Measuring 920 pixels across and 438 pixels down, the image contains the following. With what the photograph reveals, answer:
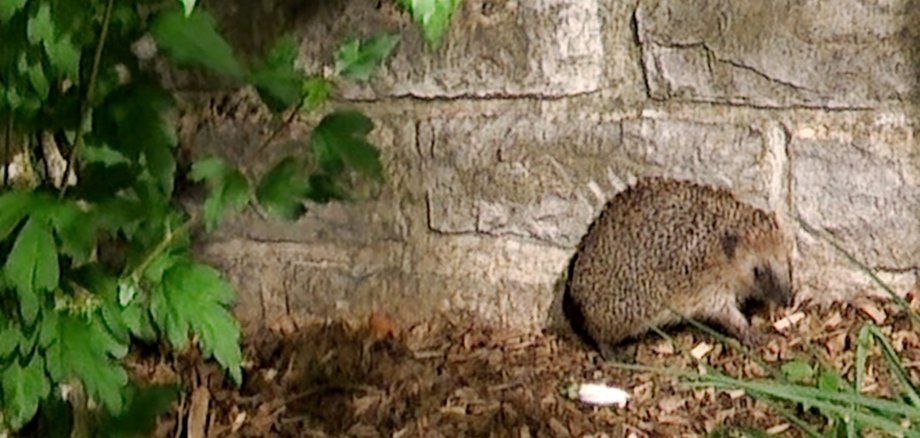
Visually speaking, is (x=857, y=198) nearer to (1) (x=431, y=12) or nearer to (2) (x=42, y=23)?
(1) (x=431, y=12)

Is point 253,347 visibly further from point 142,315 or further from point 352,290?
point 142,315

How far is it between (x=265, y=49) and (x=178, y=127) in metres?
0.20

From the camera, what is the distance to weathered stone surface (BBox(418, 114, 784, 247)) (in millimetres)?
2475

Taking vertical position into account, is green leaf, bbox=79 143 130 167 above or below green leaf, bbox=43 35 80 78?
below

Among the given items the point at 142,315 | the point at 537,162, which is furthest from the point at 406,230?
the point at 142,315

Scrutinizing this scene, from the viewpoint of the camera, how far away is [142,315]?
1.91 m

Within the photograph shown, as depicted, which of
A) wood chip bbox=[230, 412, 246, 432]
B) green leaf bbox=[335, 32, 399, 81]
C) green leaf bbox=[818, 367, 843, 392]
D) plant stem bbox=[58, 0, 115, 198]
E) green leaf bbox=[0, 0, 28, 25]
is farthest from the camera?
wood chip bbox=[230, 412, 246, 432]

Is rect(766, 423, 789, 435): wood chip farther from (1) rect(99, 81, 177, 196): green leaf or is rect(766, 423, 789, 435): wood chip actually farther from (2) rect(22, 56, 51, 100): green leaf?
(2) rect(22, 56, 51, 100): green leaf

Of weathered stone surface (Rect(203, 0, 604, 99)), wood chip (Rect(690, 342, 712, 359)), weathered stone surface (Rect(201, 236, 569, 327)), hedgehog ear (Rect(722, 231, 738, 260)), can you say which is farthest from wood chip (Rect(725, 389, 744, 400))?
weathered stone surface (Rect(203, 0, 604, 99))

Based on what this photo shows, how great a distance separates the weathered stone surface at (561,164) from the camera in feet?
8.12

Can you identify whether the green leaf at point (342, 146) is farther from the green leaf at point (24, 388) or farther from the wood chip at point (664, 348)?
the wood chip at point (664, 348)

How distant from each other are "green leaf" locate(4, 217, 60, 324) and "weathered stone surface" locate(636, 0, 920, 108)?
105 centimetres

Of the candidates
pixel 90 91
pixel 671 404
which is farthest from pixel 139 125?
pixel 671 404

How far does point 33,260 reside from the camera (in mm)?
1727
